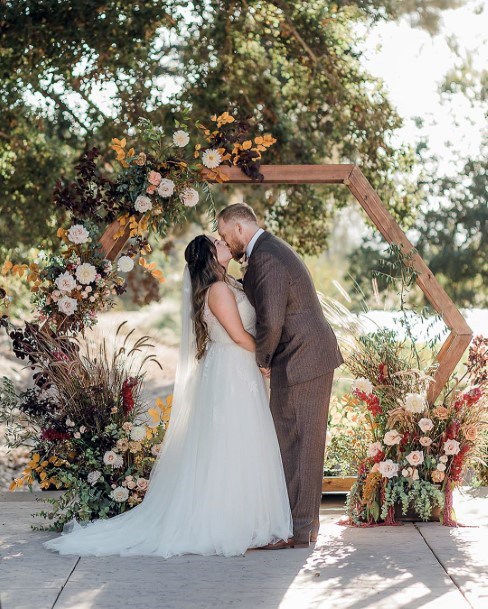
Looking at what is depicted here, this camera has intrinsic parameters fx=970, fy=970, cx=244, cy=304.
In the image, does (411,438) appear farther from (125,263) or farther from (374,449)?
(125,263)

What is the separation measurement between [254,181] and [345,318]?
3.41ft

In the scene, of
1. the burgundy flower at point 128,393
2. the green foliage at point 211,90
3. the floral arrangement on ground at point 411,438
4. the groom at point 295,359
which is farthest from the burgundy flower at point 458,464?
the green foliage at point 211,90

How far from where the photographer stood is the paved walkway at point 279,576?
4152mm

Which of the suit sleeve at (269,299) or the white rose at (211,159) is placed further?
the white rose at (211,159)

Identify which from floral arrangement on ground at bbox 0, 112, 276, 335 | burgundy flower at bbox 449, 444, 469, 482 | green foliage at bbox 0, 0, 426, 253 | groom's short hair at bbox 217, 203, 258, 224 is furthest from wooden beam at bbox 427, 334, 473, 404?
green foliage at bbox 0, 0, 426, 253

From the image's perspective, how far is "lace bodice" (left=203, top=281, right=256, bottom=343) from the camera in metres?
5.41

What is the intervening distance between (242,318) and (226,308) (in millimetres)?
160

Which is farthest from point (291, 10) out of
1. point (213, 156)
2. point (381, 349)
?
point (381, 349)

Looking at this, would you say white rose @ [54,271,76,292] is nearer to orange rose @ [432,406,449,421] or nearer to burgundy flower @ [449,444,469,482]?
orange rose @ [432,406,449,421]

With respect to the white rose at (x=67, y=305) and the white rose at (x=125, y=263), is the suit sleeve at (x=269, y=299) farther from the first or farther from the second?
the white rose at (x=67, y=305)

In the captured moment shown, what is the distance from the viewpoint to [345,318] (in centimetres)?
615

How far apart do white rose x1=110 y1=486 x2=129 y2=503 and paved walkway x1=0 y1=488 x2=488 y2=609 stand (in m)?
0.43

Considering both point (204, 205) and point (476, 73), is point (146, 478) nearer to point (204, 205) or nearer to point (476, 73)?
point (204, 205)

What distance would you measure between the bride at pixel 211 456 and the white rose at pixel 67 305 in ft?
2.63
